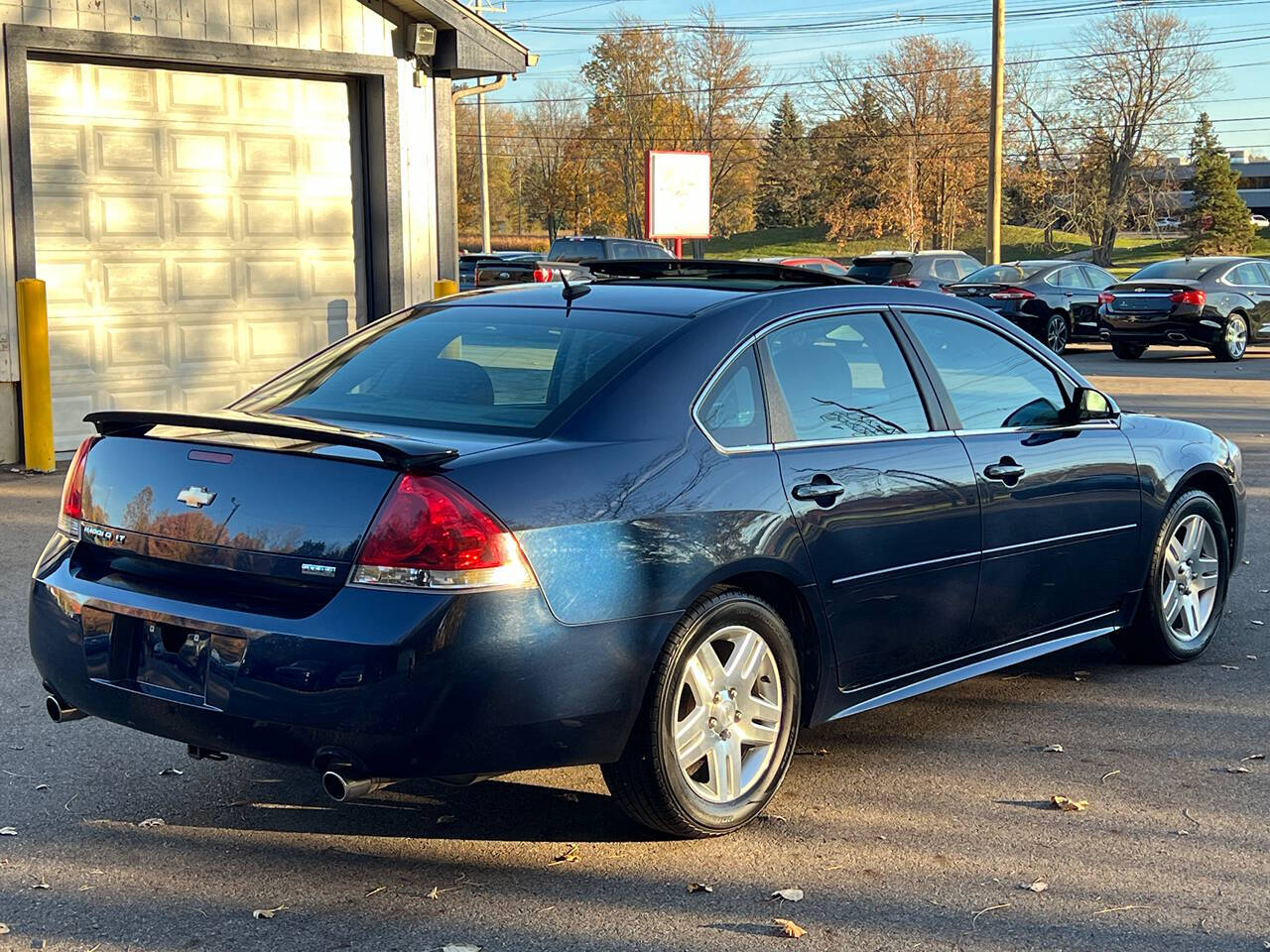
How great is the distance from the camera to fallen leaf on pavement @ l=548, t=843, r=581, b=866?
13.9 ft

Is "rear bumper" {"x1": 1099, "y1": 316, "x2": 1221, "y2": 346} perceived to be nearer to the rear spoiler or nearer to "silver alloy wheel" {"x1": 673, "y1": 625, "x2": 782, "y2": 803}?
"silver alloy wheel" {"x1": 673, "y1": 625, "x2": 782, "y2": 803}

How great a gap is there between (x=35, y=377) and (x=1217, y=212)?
226 ft

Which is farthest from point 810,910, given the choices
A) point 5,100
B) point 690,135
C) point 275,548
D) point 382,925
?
point 690,135

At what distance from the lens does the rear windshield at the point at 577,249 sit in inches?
1291

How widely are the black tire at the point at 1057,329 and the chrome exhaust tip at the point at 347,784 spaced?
71.8 ft

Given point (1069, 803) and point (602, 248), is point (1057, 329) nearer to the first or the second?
point (602, 248)

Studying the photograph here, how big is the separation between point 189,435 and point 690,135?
65.5m

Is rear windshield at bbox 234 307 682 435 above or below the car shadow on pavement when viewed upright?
above

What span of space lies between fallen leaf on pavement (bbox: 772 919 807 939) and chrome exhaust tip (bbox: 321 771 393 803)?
1009mm

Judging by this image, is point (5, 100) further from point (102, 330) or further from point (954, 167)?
point (954, 167)

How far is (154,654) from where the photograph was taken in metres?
4.08

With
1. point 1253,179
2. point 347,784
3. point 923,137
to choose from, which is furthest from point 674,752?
point 1253,179

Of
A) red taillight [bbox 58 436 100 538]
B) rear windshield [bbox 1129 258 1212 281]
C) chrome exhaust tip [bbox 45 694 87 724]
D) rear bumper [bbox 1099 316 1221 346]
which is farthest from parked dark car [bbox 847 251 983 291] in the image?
chrome exhaust tip [bbox 45 694 87 724]

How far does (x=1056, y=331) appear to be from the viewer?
24484 millimetres
